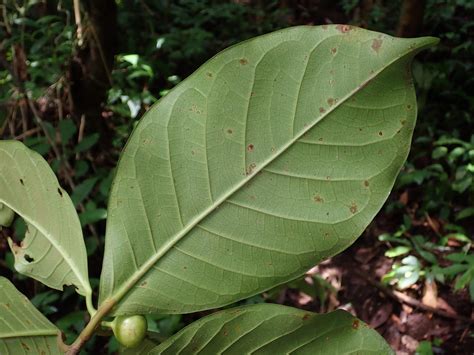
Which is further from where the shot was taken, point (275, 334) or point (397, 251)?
point (397, 251)

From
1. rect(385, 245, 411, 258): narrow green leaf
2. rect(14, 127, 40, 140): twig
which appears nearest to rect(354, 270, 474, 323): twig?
rect(385, 245, 411, 258): narrow green leaf

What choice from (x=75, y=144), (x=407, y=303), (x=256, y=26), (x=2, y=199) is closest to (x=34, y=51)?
(x=75, y=144)

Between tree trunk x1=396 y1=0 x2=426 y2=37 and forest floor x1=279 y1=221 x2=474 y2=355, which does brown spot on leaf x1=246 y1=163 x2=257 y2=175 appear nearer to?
forest floor x1=279 y1=221 x2=474 y2=355

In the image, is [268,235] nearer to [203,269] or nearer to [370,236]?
[203,269]

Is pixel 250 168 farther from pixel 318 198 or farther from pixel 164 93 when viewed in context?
pixel 164 93

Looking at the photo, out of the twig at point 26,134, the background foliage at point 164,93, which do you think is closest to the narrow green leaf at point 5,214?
the background foliage at point 164,93

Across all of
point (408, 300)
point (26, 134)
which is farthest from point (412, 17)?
point (26, 134)
